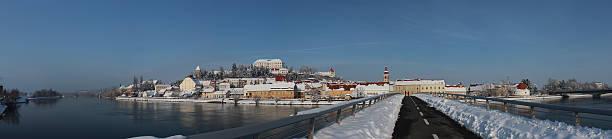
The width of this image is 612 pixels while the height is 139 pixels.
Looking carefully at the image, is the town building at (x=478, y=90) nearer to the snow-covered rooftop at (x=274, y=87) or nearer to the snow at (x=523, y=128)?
the snow-covered rooftop at (x=274, y=87)

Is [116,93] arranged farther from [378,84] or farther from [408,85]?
[408,85]

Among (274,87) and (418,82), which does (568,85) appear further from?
(274,87)

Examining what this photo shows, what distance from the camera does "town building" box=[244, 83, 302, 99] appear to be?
106938 mm

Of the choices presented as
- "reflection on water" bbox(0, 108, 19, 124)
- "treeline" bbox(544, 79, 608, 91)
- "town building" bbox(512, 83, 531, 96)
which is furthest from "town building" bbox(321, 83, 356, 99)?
"treeline" bbox(544, 79, 608, 91)

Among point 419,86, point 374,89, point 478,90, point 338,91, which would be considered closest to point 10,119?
point 338,91

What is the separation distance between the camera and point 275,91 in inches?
4301

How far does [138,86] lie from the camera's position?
186m

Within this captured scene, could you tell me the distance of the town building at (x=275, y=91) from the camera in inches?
4210

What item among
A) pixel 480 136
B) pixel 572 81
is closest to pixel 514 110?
pixel 480 136

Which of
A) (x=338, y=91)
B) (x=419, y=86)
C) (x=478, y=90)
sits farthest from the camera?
(x=419, y=86)

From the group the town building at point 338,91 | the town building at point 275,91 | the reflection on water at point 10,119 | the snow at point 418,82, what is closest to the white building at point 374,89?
the town building at point 338,91

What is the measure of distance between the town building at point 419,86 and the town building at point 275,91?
51.6 m

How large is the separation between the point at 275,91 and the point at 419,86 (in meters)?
64.9

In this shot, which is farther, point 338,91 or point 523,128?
point 338,91
